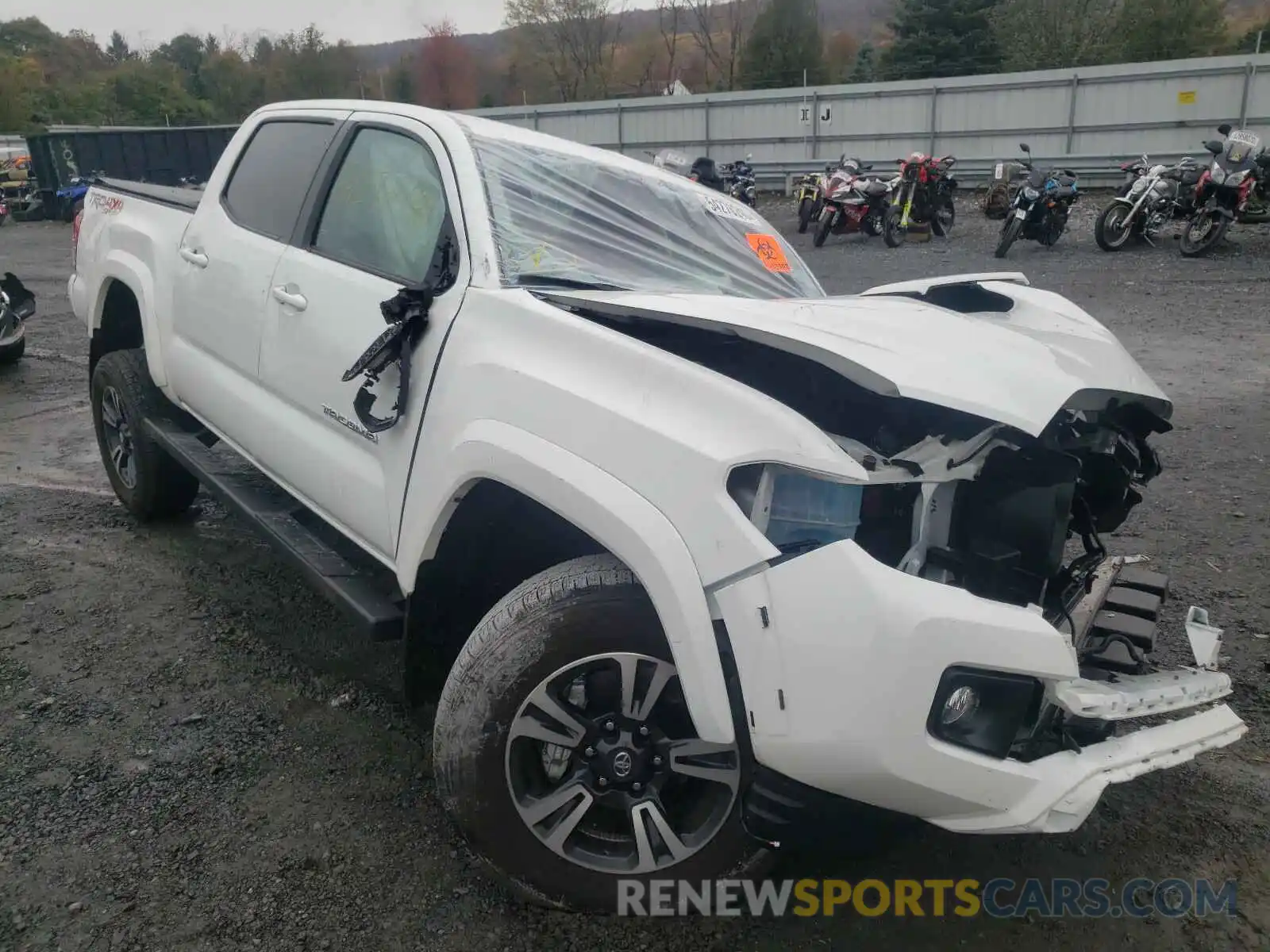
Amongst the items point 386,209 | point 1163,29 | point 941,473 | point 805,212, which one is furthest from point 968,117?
point 941,473

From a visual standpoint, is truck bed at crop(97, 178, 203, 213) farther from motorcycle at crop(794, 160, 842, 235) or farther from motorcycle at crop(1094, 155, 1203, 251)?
motorcycle at crop(794, 160, 842, 235)

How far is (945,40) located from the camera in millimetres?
35656

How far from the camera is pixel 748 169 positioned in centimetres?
2025

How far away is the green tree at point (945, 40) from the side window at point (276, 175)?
3574cm

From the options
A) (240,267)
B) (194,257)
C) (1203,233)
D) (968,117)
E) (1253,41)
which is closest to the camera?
(240,267)

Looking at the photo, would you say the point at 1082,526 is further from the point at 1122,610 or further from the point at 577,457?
the point at 577,457

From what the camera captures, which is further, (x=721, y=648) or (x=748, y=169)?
(x=748, y=169)

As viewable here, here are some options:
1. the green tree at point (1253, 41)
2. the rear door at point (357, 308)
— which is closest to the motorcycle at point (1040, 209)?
the rear door at point (357, 308)

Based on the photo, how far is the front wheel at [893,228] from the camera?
14.9 m

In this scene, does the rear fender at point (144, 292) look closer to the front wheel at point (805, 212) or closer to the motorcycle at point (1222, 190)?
the motorcycle at point (1222, 190)

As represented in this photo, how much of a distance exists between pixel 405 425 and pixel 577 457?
0.71 meters

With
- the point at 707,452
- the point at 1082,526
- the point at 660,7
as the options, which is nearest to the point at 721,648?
the point at 707,452

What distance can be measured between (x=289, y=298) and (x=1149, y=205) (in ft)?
43.3

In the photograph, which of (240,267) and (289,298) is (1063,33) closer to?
(240,267)
